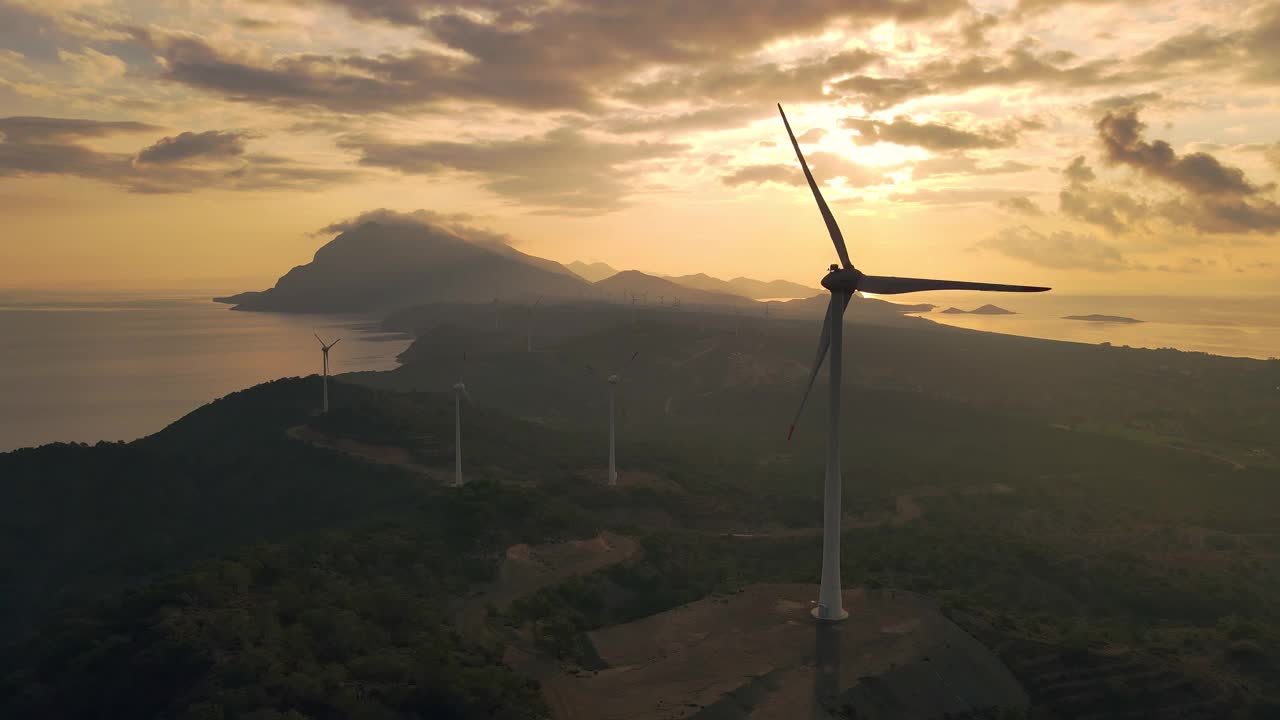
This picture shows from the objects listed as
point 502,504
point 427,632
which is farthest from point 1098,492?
point 427,632

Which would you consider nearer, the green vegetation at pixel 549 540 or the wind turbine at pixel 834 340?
the green vegetation at pixel 549 540

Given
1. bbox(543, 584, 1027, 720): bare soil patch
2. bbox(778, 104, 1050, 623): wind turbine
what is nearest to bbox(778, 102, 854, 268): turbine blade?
bbox(778, 104, 1050, 623): wind turbine

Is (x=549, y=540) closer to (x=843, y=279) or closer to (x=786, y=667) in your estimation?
(x=786, y=667)

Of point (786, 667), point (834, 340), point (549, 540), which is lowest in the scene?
point (549, 540)

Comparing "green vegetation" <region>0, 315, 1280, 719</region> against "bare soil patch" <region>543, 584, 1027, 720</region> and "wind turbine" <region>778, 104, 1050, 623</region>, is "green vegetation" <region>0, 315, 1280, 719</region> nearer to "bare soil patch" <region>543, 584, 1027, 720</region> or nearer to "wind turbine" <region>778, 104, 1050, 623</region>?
"bare soil patch" <region>543, 584, 1027, 720</region>

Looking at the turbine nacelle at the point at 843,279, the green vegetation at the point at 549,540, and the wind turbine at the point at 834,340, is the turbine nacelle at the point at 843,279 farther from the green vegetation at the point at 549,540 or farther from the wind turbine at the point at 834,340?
the green vegetation at the point at 549,540

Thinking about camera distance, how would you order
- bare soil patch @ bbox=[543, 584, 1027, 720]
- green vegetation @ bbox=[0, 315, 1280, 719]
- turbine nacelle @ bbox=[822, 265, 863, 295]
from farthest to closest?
turbine nacelle @ bbox=[822, 265, 863, 295] → bare soil patch @ bbox=[543, 584, 1027, 720] → green vegetation @ bbox=[0, 315, 1280, 719]

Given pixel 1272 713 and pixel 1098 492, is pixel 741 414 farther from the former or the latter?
pixel 1272 713

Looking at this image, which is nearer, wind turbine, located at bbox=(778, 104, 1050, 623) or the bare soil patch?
the bare soil patch

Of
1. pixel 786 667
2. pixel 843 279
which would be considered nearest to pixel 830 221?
pixel 843 279

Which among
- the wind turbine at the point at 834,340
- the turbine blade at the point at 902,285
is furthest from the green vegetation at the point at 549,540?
the turbine blade at the point at 902,285

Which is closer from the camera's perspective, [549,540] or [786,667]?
A: [786,667]

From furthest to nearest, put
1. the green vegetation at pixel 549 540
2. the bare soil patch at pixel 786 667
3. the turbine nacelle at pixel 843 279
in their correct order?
the turbine nacelle at pixel 843 279 < the bare soil patch at pixel 786 667 < the green vegetation at pixel 549 540
